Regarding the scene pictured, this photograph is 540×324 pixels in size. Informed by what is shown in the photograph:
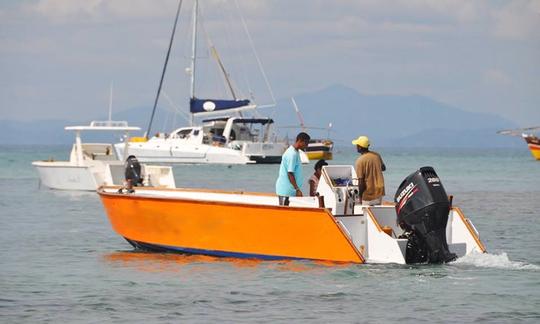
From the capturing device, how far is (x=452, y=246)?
15211mm

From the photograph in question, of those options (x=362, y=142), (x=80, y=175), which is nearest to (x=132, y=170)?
(x=362, y=142)

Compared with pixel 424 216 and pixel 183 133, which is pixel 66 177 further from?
pixel 183 133

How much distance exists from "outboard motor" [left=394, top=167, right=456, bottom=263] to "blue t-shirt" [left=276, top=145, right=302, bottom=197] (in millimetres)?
1542

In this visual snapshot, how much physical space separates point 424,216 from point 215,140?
184 feet

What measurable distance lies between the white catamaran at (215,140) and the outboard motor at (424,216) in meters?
52.6

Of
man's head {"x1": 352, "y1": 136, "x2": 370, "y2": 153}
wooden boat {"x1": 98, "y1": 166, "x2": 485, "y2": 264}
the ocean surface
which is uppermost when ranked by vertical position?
man's head {"x1": 352, "y1": 136, "x2": 370, "y2": 153}

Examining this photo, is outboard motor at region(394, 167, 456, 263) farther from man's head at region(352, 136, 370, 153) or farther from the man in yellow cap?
man's head at region(352, 136, 370, 153)

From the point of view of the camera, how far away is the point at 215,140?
70.1m

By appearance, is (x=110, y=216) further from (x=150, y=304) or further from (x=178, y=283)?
(x=150, y=304)

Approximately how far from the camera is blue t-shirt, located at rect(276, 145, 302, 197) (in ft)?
50.7

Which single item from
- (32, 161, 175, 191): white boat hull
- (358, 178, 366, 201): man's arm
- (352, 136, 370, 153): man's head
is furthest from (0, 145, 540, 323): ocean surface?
(32, 161, 175, 191): white boat hull

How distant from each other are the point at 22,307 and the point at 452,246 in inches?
228

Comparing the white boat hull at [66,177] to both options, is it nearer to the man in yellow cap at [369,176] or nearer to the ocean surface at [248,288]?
the ocean surface at [248,288]

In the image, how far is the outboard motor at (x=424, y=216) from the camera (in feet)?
47.1
